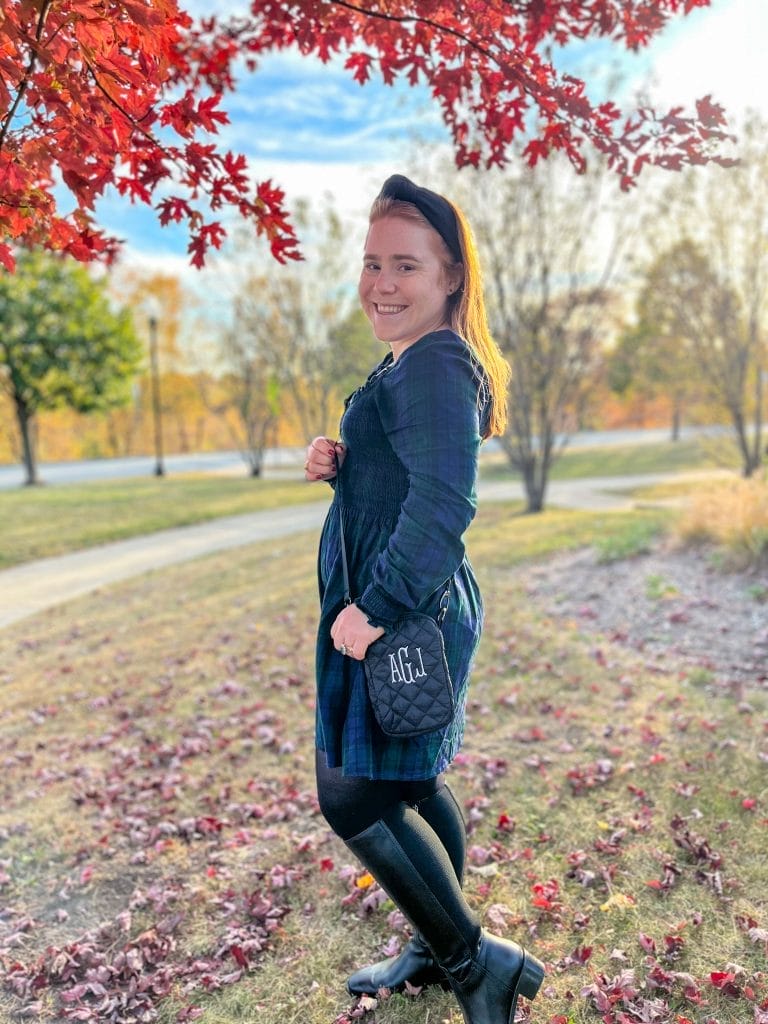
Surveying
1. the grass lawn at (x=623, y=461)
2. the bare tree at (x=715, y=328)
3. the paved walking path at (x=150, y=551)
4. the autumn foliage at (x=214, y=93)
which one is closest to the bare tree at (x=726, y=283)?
the bare tree at (x=715, y=328)

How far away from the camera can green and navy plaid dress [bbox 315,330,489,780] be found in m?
1.63

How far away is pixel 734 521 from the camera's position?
6730mm

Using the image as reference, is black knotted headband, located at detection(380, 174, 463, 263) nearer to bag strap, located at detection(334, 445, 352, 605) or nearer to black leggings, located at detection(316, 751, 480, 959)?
bag strap, located at detection(334, 445, 352, 605)

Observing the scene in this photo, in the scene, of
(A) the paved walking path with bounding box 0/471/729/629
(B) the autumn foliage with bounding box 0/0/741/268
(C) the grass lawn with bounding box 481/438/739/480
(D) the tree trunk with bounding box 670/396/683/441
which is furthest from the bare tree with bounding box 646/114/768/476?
(D) the tree trunk with bounding box 670/396/683/441

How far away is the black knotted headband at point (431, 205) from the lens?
180cm

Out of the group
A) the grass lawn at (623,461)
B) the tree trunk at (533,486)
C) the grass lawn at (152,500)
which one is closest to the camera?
Result: the grass lawn at (152,500)

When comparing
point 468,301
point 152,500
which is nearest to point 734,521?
point 468,301

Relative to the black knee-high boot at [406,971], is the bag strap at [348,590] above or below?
above

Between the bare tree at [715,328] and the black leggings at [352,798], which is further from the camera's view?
the bare tree at [715,328]

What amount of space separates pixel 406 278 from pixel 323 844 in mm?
2483

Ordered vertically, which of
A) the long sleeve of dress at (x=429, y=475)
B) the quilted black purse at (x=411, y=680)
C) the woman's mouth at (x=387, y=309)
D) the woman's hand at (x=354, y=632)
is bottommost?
the quilted black purse at (x=411, y=680)

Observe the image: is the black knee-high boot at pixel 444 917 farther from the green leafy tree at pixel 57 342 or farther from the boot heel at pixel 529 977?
the green leafy tree at pixel 57 342

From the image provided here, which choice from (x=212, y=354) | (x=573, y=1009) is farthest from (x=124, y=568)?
(x=212, y=354)

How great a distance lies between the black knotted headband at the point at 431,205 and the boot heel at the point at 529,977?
1.88 meters
